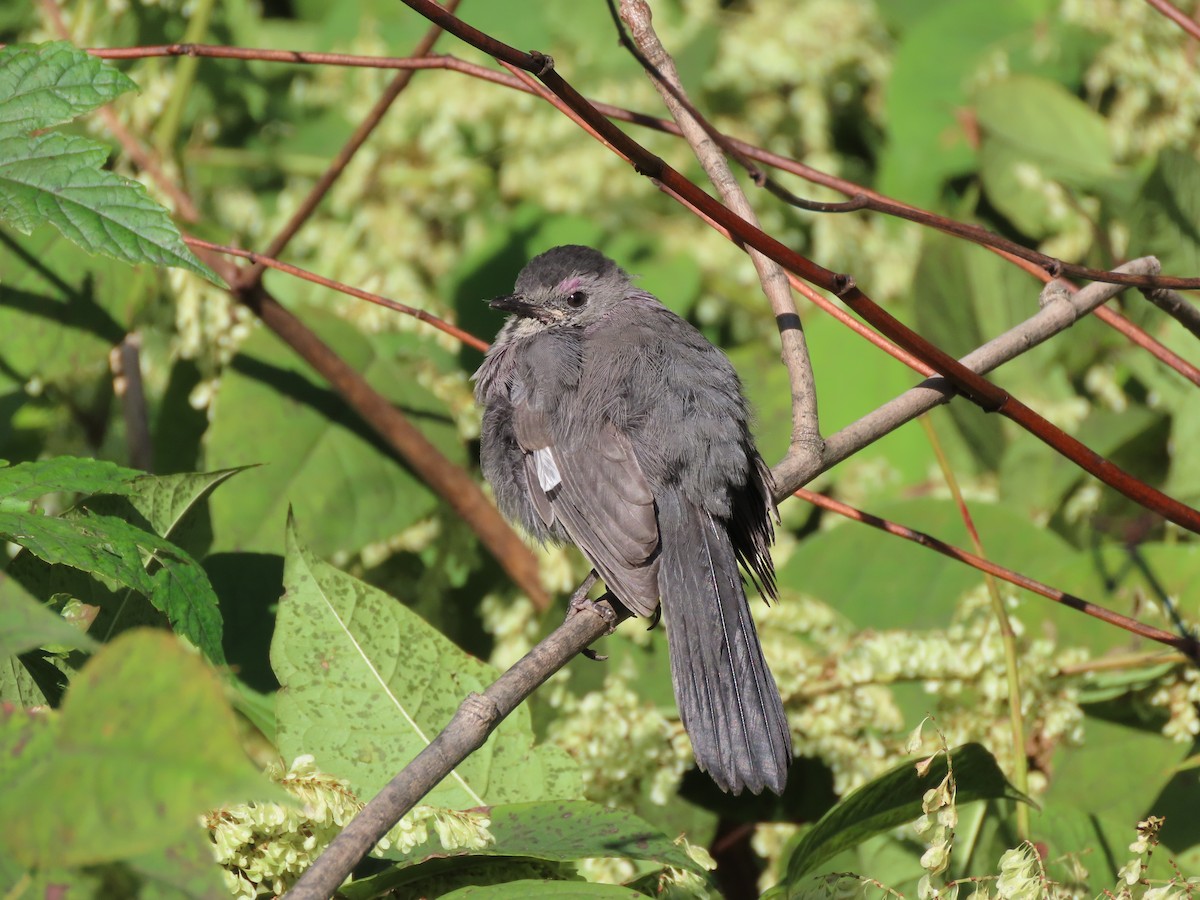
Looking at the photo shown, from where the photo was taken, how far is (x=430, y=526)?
3615 millimetres

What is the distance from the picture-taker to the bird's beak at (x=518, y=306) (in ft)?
11.3

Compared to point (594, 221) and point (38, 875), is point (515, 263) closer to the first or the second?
point (594, 221)

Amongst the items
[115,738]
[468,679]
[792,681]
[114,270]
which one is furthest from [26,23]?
[115,738]

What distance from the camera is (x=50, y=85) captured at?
2182mm

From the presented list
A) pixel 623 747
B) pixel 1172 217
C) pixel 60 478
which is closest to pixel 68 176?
pixel 60 478

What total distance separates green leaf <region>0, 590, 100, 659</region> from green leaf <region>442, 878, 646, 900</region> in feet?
2.72

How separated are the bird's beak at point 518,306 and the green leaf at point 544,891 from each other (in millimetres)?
1879

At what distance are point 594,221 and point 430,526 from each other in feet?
5.16

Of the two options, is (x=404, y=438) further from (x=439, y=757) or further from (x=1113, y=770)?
(x=1113, y=770)

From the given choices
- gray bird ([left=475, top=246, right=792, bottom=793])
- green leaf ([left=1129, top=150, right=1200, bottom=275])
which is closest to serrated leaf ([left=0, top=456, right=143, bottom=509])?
gray bird ([left=475, top=246, right=792, bottom=793])

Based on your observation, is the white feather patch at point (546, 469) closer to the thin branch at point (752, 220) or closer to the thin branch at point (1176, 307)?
the thin branch at point (752, 220)

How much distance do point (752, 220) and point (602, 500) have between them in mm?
728

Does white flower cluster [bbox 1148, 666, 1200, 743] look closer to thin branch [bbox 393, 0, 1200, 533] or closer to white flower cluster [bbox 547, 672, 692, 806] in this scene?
thin branch [bbox 393, 0, 1200, 533]

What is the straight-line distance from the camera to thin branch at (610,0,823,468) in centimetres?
245
